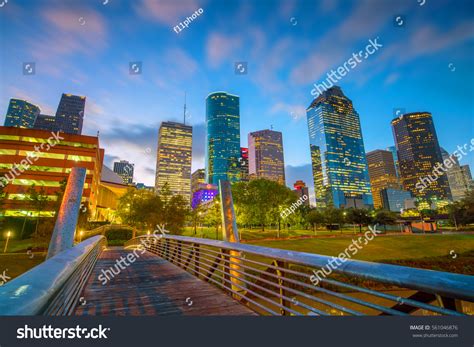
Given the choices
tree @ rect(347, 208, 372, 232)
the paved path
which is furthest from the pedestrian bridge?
tree @ rect(347, 208, 372, 232)

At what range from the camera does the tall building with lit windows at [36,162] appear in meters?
47.4

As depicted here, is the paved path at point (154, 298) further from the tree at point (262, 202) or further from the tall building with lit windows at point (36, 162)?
the tall building with lit windows at point (36, 162)

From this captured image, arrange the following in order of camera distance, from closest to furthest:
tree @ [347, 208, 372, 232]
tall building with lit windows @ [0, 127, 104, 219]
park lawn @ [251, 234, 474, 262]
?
park lawn @ [251, 234, 474, 262], tall building with lit windows @ [0, 127, 104, 219], tree @ [347, 208, 372, 232]

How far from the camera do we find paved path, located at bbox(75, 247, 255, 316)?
13.8 ft

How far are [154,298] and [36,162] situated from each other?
6301 cm

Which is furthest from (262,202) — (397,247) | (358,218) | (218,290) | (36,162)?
(36,162)

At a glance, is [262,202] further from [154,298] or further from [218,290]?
[154,298]

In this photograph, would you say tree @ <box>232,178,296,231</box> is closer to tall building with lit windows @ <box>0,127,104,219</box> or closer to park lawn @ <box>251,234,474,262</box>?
park lawn @ <box>251,234,474,262</box>

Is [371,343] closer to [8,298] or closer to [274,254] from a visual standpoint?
[274,254]

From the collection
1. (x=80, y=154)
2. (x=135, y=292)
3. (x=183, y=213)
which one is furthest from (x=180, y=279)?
(x=80, y=154)

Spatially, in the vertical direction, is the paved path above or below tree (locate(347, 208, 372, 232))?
below

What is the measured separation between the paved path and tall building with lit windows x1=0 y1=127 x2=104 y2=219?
50436 mm

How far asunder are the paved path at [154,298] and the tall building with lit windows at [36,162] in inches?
1986

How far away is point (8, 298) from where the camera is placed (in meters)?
1.17
